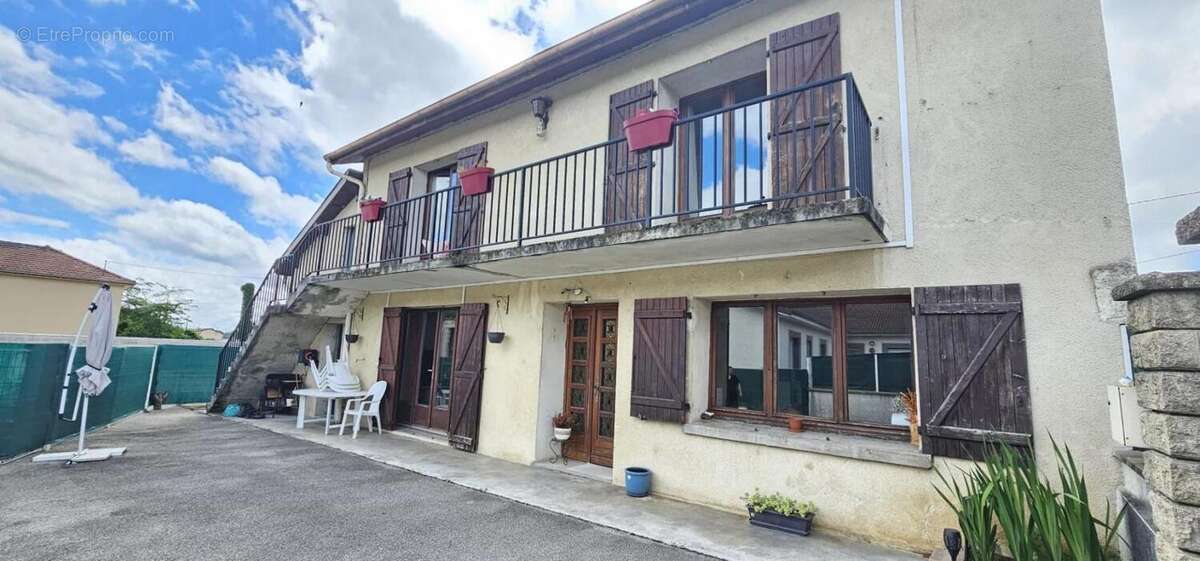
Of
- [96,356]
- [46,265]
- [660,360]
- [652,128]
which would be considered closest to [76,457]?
[96,356]

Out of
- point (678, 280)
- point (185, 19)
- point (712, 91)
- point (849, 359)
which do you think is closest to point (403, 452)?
point (678, 280)

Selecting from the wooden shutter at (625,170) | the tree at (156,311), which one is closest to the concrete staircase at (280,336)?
the wooden shutter at (625,170)

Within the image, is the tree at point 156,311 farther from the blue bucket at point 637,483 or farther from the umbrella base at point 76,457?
the blue bucket at point 637,483

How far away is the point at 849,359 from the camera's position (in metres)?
4.77

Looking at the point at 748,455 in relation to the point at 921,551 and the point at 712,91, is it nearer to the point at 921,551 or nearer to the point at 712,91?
the point at 921,551

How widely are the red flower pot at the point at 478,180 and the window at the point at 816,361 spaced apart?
349 centimetres

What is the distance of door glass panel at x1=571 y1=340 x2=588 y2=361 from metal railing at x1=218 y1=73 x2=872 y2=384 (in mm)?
1641

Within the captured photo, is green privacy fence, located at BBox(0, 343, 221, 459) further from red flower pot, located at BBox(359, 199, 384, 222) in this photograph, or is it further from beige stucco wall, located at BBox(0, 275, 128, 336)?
beige stucco wall, located at BBox(0, 275, 128, 336)

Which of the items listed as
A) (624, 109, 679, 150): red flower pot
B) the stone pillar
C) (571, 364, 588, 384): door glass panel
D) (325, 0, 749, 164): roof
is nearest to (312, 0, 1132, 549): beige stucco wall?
(325, 0, 749, 164): roof

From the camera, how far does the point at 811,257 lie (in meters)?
4.73

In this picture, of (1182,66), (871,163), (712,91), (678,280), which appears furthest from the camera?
(712,91)

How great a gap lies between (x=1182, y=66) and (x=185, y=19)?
13.0 metres

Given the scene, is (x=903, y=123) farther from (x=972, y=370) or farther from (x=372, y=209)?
(x=372, y=209)

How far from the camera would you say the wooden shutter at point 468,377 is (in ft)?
24.4
